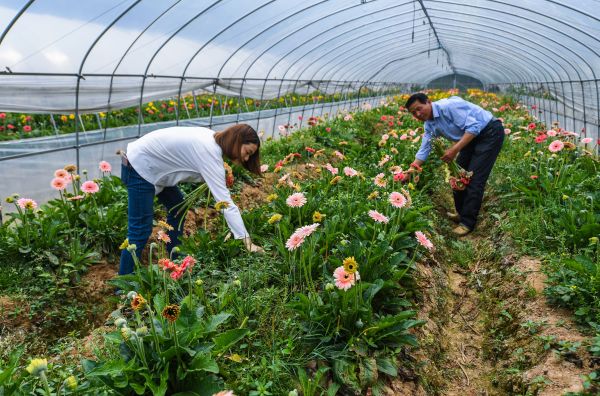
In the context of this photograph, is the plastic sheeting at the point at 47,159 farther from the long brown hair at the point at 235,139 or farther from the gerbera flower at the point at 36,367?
the gerbera flower at the point at 36,367

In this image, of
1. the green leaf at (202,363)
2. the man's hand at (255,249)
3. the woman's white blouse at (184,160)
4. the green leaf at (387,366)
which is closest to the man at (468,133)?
the man's hand at (255,249)

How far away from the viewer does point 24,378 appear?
205 cm

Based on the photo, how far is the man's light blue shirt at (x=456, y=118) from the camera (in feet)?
16.4

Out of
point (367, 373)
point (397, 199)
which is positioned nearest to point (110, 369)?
point (367, 373)

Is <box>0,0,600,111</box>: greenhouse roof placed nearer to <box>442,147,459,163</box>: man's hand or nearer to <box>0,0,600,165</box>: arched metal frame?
<box>0,0,600,165</box>: arched metal frame

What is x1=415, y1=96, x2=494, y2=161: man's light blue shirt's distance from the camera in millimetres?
5012

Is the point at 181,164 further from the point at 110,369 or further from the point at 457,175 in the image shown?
the point at 457,175

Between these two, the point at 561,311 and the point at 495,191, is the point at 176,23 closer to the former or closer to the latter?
the point at 495,191

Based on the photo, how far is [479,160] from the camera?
5117 millimetres

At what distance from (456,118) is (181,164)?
3149 millimetres

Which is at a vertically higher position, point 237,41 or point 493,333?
point 237,41

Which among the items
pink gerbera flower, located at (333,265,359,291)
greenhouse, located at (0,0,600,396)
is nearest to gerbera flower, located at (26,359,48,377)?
greenhouse, located at (0,0,600,396)

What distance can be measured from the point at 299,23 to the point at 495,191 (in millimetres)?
5641

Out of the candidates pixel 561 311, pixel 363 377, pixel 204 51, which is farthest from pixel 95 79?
pixel 561 311
